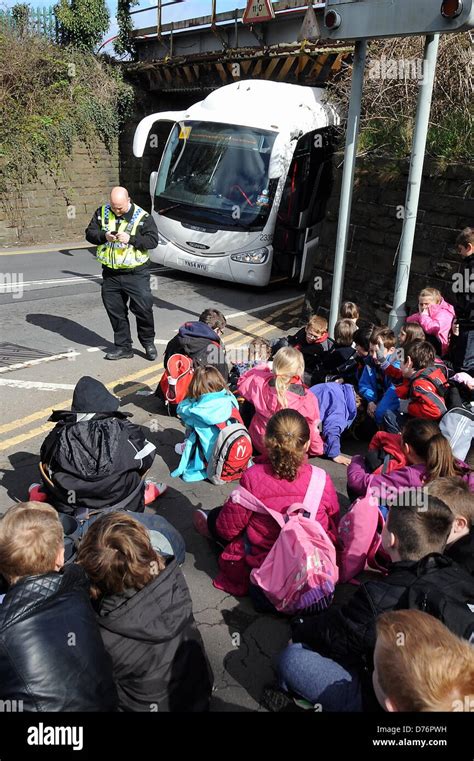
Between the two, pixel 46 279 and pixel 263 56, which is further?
pixel 263 56

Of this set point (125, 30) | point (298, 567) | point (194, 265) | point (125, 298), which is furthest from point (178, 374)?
point (125, 30)

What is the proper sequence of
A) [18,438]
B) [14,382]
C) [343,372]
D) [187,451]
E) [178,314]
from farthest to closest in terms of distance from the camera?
[178,314]
[14,382]
[343,372]
[18,438]
[187,451]

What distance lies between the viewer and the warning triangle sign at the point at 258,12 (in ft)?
48.6

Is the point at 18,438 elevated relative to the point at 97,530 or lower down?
lower down

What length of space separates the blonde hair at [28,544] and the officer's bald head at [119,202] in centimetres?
513

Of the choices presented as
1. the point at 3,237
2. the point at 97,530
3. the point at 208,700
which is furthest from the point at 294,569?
the point at 3,237

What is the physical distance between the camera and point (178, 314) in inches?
412

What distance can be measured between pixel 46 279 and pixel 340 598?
10.2m

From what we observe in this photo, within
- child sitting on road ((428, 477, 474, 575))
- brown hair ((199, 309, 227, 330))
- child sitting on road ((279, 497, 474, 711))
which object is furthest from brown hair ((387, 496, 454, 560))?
brown hair ((199, 309, 227, 330))

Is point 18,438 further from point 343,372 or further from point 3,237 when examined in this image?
point 3,237

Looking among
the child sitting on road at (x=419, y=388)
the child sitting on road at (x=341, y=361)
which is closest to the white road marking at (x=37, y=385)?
the child sitting on road at (x=341, y=361)

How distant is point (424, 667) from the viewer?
1.99 metres

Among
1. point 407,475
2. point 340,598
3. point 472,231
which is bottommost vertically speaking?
point 340,598

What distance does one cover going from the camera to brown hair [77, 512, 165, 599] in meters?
2.79
